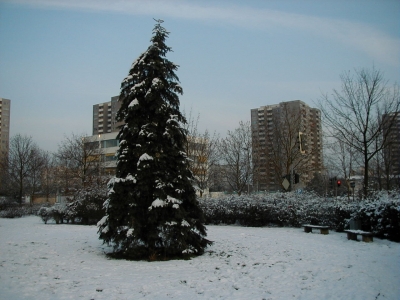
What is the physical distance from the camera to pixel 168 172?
1030 cm

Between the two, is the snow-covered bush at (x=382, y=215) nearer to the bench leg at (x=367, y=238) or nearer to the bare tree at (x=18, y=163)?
the bench leg at (x=367, y=238)

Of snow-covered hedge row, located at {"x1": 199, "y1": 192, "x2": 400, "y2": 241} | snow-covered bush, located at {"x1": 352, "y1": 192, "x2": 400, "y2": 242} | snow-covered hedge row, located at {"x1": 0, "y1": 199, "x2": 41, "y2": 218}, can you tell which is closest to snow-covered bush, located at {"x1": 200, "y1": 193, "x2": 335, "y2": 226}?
snow-covered hedge row, located at {"x1": 199, "y1": 192, "x2": 400, "y2": 241}

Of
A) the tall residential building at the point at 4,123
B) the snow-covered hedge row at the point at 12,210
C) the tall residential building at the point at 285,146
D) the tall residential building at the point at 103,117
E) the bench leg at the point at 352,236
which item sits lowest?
the snow-covered hedge row at the point at 12,210

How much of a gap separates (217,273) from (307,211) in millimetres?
10564

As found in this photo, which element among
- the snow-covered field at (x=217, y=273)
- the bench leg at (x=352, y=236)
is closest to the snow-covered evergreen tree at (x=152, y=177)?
the snow-covered field at (x=217, y=273)

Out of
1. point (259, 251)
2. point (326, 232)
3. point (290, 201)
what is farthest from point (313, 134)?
point (259, 251)

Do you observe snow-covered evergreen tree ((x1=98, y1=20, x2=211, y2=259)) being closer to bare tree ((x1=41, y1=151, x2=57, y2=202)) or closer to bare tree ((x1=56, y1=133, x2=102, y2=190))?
bare tree ((x1=56, y1=133, x2=102, y2=190))

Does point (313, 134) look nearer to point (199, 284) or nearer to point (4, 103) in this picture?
point (199, 284)

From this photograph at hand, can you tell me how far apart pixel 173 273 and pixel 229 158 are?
2369cm

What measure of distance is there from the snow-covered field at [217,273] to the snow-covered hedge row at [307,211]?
3.52 ft

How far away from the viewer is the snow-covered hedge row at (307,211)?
12398mm

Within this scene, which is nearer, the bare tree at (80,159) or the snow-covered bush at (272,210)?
the snow-covered bush at (272,210)

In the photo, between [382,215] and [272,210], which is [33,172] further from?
[382,215]

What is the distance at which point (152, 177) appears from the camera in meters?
10.1
